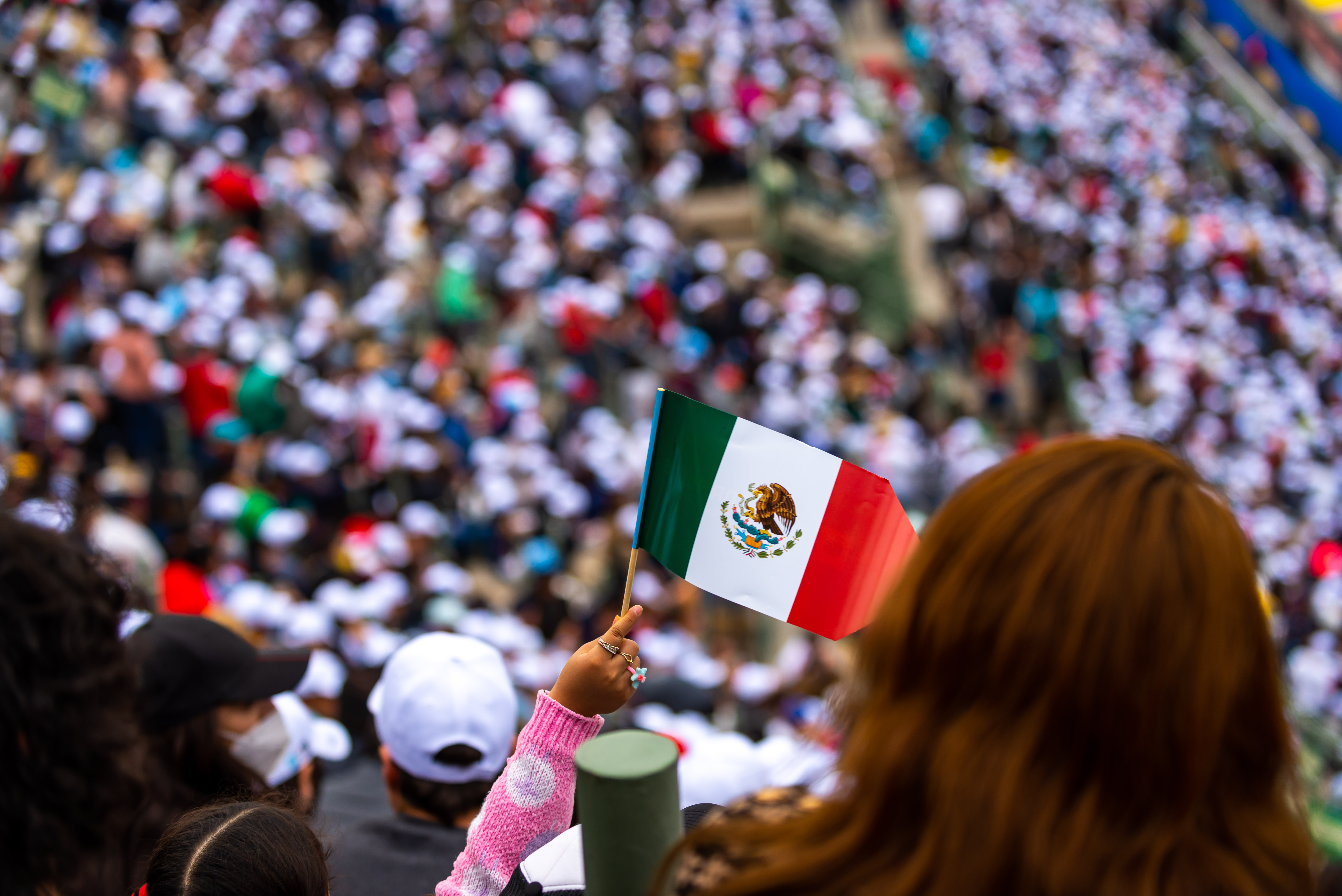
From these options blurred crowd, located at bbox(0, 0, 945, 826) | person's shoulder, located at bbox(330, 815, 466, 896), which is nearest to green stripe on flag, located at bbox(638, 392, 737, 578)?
person's shoulder, located at bbox(330, 815, 466, 896)

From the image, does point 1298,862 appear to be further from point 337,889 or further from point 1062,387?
point 1062,387

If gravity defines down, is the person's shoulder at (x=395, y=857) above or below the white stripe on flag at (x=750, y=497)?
below

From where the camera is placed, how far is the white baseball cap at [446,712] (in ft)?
6.48

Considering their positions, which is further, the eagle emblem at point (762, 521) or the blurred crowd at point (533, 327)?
the blurred crowd at point (533, 327)

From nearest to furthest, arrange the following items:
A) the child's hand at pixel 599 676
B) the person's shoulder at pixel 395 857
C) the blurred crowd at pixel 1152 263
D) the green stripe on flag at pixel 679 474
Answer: the child's hand at pixel 599 676 < the green stripe on flag at pixel 679 474 < the person's shoulder at pixel 395 857 < the blurred crowd at pixel 1152 263

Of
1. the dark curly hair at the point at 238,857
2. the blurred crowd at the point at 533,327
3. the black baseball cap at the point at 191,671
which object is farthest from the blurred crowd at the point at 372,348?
the dark curly hair at the point at 238,857

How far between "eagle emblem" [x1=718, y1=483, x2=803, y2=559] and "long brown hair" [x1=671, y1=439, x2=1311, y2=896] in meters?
0.74

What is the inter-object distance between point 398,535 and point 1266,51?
25.6 m

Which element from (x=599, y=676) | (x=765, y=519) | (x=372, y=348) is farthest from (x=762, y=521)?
(x=372, y=348)

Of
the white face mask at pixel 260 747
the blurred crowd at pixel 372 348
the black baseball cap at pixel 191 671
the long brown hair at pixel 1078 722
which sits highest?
the long brown hair at pixel 1078 722

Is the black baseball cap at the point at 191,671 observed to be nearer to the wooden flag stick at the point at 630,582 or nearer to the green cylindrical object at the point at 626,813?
the wooden flag stick at the point at 630,582

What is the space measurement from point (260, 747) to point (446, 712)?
62 cm

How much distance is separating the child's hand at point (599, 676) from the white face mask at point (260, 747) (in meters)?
1.30

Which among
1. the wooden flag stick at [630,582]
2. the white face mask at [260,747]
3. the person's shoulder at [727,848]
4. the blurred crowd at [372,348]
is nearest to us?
the person's shoulder at [727,848]
